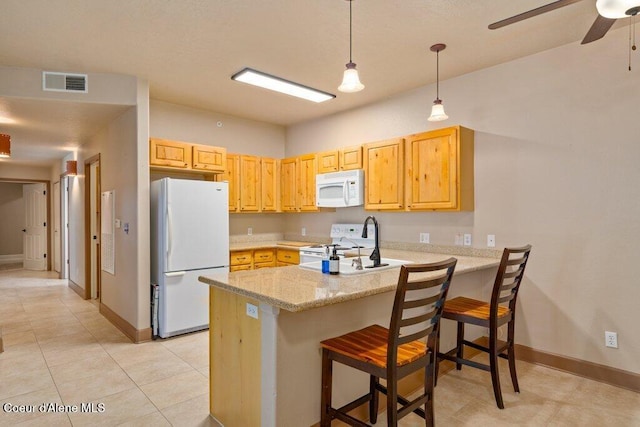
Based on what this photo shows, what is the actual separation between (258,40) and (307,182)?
8.08 ft

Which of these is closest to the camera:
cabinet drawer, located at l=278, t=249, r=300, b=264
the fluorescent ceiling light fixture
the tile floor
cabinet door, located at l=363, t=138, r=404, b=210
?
the tile floor

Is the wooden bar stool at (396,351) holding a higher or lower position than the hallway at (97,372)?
higher

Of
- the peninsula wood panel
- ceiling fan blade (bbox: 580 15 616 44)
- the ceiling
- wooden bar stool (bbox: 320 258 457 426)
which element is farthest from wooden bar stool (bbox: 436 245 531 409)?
the ceiling

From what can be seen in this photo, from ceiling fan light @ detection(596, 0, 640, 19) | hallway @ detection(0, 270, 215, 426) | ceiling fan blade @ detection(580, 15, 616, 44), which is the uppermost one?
ceiling fan blade @ detection(580, 15, 616, 44)

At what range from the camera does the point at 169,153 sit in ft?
14.1

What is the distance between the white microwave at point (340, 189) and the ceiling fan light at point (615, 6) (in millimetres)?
2945

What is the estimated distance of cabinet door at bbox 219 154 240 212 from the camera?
5.05m

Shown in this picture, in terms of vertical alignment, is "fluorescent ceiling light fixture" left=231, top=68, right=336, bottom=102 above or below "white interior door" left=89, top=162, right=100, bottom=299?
above

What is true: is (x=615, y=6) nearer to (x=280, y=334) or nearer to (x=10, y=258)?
(x=280, y=334)

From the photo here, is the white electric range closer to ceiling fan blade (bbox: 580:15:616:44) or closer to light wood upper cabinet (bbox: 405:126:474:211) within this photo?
light wood upper cabinet (bbox: 405:126:474:211)

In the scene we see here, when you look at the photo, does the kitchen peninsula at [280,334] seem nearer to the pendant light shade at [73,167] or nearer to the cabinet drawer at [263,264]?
the cabinet drawer at [263,264]

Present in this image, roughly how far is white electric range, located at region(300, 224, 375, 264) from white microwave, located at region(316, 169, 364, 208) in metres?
0.39

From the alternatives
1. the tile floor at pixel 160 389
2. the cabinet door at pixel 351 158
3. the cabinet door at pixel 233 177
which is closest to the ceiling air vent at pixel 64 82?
the cabinet door at pixel 233 177

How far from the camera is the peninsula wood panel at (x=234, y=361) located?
1976 millimetres
